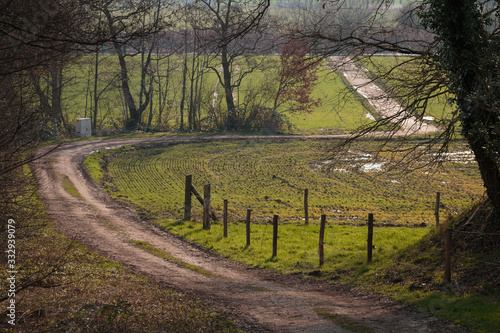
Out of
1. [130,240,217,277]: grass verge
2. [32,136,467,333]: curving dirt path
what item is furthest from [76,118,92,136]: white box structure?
[130,240,217,277]: grass verge

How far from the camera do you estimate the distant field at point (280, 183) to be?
22.8m

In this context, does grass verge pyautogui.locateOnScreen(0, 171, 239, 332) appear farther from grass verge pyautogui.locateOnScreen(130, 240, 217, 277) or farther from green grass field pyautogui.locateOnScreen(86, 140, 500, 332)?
green grass field pyautogui.locateOnScreen(86, 140, 500, 332)

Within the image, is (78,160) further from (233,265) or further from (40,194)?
(233,265)

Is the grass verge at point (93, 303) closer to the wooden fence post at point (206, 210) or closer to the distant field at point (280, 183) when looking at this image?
the wooden fence post at point (206, 210)

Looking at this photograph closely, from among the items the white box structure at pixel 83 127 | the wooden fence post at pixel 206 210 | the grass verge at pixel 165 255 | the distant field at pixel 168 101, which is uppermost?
the distant field at pixel 168 101

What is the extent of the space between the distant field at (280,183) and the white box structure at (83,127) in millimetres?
5874

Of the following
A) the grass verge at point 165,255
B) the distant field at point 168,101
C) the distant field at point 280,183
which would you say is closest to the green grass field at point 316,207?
the distant field at point 280,183

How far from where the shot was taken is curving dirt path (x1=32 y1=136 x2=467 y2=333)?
30.6ft

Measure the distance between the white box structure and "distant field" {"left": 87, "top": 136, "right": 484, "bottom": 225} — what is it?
5.87m

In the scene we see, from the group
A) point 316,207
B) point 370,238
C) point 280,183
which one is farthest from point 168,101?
point 370,238

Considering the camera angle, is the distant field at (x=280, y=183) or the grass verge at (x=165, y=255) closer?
the grass verge at (x=165, y=255)

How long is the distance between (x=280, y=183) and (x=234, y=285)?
1716 centimetres

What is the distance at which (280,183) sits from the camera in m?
29.2

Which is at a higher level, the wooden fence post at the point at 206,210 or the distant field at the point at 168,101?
the distant field at the point at 168,101
